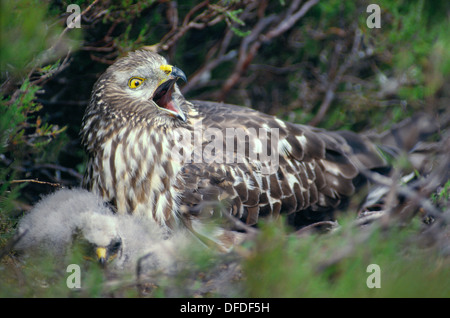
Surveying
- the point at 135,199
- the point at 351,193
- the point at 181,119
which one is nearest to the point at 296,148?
the point at 351,193

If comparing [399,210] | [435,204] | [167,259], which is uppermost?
Answer: [435,204]

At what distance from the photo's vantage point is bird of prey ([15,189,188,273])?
223 centimetres

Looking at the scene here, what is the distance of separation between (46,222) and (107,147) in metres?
0.59

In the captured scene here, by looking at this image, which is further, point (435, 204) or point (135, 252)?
point (435, 204)

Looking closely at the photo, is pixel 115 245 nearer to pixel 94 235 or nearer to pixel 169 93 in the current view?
pixel 94 235

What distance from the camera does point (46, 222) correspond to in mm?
2406

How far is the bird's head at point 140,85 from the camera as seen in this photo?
275 centimetres

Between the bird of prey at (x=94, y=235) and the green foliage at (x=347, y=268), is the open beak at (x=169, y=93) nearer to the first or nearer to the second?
the bird of prey at (x=94, y=235)

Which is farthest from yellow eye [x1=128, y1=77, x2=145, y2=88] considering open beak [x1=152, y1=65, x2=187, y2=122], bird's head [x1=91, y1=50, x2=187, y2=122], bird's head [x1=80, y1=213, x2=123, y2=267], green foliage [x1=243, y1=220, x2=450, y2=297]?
green foliage [x1=243, y1=220, x2=450, y2=297]

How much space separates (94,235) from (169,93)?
1.08 meters

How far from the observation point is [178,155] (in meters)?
2.73

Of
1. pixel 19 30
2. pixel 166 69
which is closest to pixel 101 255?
pixel 19 30

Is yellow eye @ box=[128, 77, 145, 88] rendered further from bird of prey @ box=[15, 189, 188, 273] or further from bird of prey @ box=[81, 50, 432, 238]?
bird of prey @ box=[15, 189, 188, 273]
